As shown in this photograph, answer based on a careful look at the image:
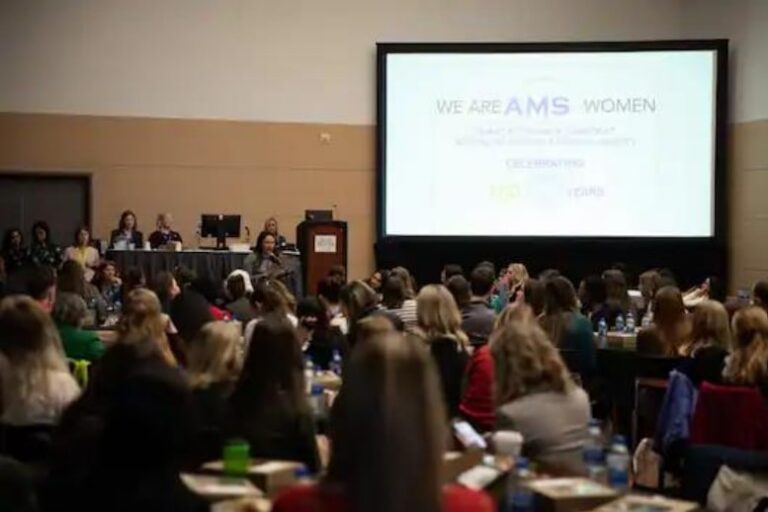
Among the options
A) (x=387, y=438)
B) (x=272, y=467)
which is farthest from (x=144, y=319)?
(x=387, y=438)

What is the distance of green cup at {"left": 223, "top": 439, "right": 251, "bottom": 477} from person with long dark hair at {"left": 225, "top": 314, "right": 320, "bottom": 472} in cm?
27

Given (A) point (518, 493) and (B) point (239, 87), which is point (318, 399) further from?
(B) point (239, 87)

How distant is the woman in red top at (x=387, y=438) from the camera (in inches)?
85.7

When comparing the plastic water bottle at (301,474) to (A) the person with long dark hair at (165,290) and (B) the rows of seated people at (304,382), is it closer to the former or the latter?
(B) the rows of seated people at (304,382)

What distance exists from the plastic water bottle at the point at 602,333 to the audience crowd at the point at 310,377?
0.07 m

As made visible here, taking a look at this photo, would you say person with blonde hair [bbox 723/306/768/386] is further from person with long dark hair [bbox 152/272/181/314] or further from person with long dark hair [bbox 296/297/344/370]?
person with long dark hair [bbox 152/272/181/314]

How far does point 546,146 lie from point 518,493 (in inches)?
478

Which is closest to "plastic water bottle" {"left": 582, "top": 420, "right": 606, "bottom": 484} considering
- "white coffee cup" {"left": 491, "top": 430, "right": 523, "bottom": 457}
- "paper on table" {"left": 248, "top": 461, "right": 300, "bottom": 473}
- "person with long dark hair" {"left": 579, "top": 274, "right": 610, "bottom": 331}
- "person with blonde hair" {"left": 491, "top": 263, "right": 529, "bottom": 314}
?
"white coffee cup" {"left": 491, "top": 430, "right": 523, "bottom": 457}

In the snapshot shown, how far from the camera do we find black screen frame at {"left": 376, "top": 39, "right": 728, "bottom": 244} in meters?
15.2

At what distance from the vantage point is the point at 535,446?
15.8 ft

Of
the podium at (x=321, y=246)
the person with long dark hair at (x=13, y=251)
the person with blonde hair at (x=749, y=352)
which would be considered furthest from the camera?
the podium at (x=321, y=246)

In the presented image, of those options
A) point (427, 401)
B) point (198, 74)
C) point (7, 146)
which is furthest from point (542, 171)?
point (427, 401)

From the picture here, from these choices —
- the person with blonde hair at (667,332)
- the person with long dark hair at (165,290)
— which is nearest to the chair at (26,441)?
the person with long dark hair at (165,290)

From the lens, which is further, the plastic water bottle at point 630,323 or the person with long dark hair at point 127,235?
the person with long dark hair at point 127,235
